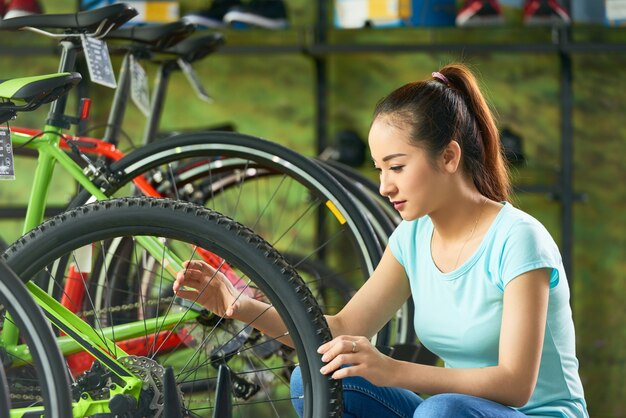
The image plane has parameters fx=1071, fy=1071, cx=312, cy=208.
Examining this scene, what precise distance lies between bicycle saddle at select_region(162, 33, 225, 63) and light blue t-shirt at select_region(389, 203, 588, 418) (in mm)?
1140

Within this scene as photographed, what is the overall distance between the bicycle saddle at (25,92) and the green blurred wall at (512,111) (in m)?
2.09

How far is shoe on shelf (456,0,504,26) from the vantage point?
3.75 meters

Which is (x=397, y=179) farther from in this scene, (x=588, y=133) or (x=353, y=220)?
(x=588, y=133)

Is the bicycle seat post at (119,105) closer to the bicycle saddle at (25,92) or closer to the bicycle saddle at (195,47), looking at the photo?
the bicycle saddle at (195,47)

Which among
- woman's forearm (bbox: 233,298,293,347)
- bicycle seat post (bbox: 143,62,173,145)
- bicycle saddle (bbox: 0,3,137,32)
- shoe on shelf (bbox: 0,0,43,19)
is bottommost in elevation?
woman's forearm (bbox: 233,298,293,347)

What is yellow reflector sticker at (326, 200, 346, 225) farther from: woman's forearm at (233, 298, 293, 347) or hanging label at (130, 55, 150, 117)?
hanging label at (130, 55, 150, 117)

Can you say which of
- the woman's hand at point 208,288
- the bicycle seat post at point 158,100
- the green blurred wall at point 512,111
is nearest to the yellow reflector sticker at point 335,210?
the woman's hand at point 208,288

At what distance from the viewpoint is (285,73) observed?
3.95m

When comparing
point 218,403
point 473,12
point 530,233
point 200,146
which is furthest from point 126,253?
point 473,12

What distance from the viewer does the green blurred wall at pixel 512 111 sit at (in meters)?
3.85

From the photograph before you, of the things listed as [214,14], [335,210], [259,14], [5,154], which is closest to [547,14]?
[259,14]

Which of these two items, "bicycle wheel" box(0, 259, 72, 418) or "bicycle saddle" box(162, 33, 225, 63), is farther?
"bicycle saddle" box(162, 33, 225, 63)

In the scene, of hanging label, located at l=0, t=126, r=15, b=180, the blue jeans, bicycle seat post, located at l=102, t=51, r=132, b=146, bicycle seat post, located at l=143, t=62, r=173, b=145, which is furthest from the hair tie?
bicycle seat post, located at l=143, t=62, r=173, b=145

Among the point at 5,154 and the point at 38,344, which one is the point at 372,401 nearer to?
the point at 38,344
